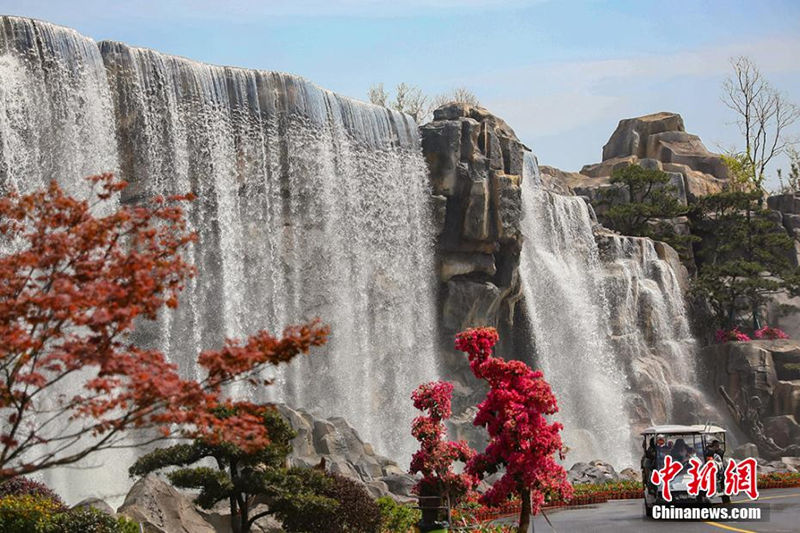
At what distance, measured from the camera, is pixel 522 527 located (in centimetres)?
1719

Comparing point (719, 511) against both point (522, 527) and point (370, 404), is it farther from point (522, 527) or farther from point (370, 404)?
point (370, 404)

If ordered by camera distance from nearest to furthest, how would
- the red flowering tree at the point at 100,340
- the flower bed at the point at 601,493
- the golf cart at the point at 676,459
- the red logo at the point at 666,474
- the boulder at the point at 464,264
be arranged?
1. the red flowering tree at the point at 100,340
2. the red logo at the point at 666,474
3. the golf cart at the point at 676,459
4. the flower bed at the point at 601,493
5. the boulder at the point at 464,264

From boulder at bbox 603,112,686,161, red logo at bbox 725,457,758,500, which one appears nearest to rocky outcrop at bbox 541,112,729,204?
boulder at bbox 603,112,686,161

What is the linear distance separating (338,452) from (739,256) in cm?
3378

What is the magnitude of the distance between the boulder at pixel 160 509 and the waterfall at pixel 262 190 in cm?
1008

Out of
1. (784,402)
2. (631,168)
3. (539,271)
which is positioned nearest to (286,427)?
(539,271)

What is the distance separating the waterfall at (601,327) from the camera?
46625mm

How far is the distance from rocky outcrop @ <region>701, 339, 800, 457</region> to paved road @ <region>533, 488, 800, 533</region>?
1737 cm

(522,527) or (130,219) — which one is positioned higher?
(130,219)

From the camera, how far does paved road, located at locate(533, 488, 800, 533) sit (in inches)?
853

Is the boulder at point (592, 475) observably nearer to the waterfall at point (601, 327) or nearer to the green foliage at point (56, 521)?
the waterfall at point (601, 327)

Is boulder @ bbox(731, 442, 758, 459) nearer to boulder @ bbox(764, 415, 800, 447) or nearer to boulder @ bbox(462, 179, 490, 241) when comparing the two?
boulder @ bbox(764, 415, 800, 447)

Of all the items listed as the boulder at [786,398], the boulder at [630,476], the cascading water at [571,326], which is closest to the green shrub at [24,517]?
the boulder at [630,476]

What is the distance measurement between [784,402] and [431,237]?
18157 mm
